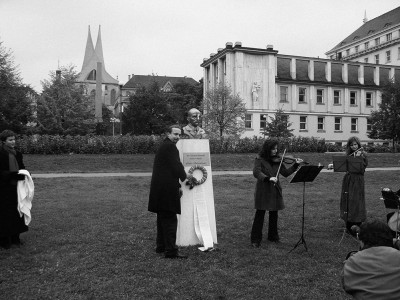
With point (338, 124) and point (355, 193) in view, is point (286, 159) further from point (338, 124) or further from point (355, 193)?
point (338, 124)

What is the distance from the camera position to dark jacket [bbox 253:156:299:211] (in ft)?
26.0

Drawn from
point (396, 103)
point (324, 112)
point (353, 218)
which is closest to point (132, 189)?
point (353, 218)

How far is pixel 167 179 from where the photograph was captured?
283 inches

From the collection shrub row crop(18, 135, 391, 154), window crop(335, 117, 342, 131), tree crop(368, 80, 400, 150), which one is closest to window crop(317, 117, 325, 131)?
window crop(335, 117, 342, 131)

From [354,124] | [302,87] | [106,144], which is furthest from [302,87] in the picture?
[106,144]

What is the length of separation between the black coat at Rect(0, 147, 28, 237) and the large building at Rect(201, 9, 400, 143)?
42.3 m

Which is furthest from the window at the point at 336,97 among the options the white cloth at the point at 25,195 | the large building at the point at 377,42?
the white cloth at the point at 25,195

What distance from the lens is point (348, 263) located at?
11.6 ft

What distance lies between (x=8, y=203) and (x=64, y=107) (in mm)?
29110

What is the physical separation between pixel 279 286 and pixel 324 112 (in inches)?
2076

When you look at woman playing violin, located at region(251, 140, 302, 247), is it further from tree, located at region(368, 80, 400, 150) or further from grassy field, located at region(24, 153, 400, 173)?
tree, located at region(368, 80, 400, 150)

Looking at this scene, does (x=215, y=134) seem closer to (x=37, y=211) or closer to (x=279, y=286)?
(x=37, y=211)

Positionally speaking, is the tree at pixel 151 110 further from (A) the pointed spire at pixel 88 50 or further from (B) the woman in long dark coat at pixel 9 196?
(A) the pointed spire at pixel 88 50

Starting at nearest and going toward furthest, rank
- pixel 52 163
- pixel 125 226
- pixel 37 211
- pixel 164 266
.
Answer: pixel 164 266 < pixel 125 226 < pixel 37 211 < pixel 52 163
